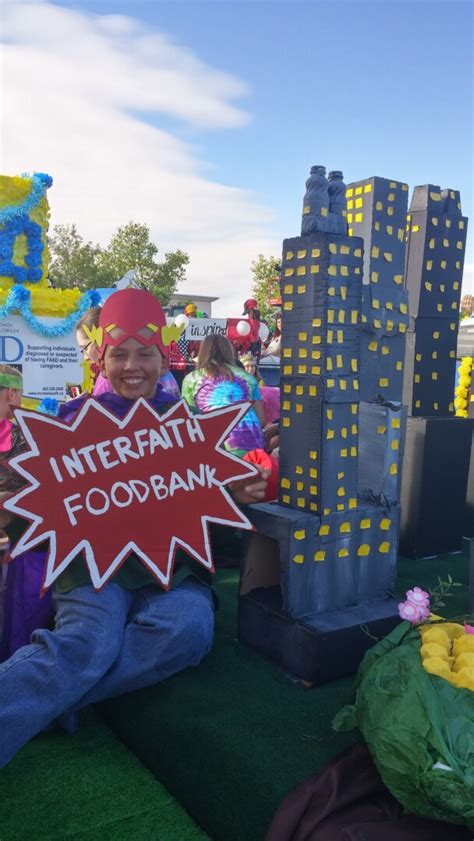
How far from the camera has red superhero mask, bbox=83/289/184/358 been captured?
7.41 ft

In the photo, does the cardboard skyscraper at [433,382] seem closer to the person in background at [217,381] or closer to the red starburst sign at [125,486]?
the person in background at [217,381]

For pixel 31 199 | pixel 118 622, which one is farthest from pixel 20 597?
pixel 31 199

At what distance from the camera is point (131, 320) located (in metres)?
2.26

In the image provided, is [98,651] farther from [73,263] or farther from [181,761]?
[73,263]

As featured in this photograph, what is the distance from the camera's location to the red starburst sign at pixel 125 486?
1.87 meters

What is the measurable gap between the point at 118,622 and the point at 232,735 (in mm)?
470

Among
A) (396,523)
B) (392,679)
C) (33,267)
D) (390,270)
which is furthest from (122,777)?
(33,267)

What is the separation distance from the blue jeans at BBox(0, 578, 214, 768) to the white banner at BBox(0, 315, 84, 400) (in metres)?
3.84

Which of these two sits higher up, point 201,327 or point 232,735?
point 201,327

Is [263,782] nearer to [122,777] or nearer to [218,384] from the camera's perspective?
[122,777]

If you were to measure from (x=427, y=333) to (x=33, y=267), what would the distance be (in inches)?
144

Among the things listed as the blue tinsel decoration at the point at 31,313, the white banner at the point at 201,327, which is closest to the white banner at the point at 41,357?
the blue tinsel decoration at the point at 31,313

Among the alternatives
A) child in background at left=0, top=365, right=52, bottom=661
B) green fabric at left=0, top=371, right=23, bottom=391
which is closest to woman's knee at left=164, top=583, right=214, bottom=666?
child in background at left=0, top=365, right=52, bottom=661

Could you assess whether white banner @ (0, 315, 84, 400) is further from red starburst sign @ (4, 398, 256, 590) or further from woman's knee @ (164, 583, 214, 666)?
woman's knee @ (164, 583, 214, 666)
